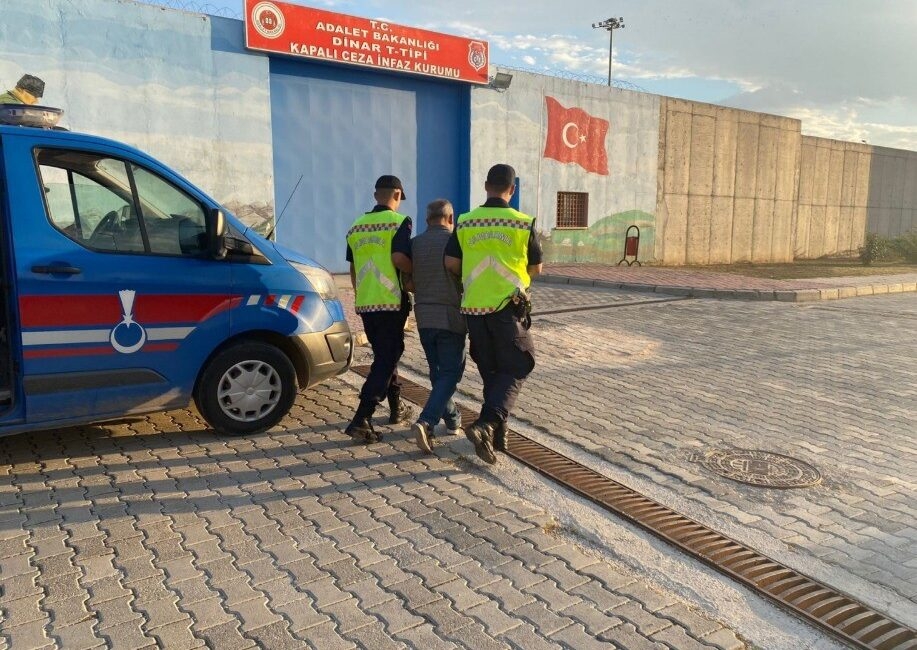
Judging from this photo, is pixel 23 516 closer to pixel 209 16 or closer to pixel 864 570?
pixel 864 570

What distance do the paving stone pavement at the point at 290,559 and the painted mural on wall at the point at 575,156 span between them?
12515 mm

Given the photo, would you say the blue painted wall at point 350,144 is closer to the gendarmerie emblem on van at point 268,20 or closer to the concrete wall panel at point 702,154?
the gendarmerie emblem on van at point 268,20

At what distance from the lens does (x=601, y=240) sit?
19.0 m

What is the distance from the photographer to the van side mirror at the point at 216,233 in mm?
4555

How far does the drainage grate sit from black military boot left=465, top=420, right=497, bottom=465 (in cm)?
31

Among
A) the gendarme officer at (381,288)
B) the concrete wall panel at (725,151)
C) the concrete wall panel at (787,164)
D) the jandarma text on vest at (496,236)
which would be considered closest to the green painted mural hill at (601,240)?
the concrete wall panel at (725,151)

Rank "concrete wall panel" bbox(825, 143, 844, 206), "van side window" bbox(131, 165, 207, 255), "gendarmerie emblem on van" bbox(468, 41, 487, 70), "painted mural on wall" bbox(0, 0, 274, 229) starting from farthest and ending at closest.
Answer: "concrete wall panel" bbox(825, 143, 844, 206), "gendarmerie emblem on van" bbox(468, 41, 487, 70), "painted mural on wall" bbox(0, 0, 274, 229), "van side window" bbox(131, 165, 207, 255)

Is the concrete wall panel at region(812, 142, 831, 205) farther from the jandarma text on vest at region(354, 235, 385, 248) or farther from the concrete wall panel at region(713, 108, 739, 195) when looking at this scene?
the jandarma text on vest at region(354, 235, 385, 248)

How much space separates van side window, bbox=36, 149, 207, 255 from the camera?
427 centimetres

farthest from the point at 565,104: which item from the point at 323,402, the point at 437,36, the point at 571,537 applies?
the point at 571,537

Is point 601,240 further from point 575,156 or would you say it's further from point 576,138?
point 576,138

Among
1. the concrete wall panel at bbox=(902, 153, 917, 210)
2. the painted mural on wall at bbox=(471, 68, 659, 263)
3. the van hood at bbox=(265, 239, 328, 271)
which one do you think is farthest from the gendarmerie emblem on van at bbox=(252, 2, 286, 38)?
the concrete wall panel at bbox=(902, 153, 917, 210)

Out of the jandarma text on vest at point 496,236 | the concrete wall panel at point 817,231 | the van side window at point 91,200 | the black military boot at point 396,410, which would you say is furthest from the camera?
the concrete wall panel at point 817,231

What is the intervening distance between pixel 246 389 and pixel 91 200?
5.18 feet
